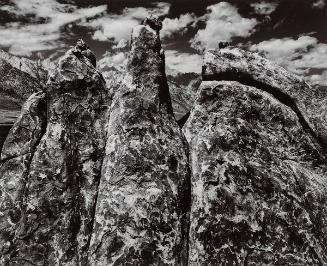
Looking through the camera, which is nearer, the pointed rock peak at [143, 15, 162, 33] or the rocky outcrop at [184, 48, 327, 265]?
the rocky outcrop at [184, 48, 327, 265]

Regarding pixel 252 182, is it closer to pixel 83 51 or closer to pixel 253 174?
pixel 253 174

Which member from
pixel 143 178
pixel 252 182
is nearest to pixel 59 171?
pixel 143 178

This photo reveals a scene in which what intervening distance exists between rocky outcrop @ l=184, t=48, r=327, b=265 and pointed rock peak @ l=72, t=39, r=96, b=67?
16.3 ft

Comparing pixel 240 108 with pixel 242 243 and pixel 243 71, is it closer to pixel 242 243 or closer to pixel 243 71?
pixel 243 71

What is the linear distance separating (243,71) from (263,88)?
96 centimetres

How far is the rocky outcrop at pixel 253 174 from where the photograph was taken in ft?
31.9

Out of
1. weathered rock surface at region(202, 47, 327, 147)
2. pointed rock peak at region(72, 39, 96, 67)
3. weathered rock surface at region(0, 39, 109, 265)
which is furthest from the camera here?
pointed rock peak at region(72, 39, 96, 67)

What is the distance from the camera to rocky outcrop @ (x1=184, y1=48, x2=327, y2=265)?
972 centimetres

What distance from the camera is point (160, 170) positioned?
10.8m

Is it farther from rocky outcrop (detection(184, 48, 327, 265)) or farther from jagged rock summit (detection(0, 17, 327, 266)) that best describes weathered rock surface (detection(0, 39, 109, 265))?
rocky outcrop (detection(184, 48, 327, 265))

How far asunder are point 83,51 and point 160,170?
6562 millimetres

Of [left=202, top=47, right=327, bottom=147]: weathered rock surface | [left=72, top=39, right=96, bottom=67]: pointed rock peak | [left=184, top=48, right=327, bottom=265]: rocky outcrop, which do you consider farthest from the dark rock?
[left=72, top=39, right=96, bottom=67]: pointed rock peak

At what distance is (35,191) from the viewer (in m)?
10.9

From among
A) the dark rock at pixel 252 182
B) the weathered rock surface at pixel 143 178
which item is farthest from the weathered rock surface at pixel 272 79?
the weathered rock surface at pixel 143 178
